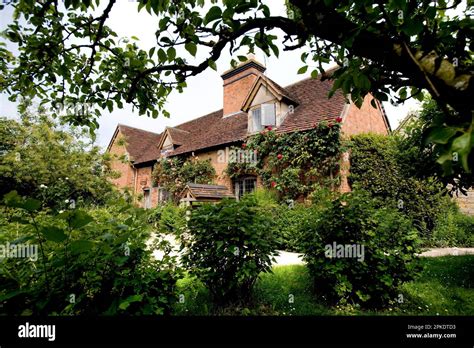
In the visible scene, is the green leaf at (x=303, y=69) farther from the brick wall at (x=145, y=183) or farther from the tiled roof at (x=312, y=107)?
the brick wall at (x=145, y=183)

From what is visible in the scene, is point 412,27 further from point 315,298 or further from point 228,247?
point 315,298

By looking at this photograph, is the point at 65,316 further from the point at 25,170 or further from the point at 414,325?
the point at 25,170

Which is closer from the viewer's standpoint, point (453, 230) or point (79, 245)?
point (79, 245)

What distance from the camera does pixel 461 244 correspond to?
9.50 metres

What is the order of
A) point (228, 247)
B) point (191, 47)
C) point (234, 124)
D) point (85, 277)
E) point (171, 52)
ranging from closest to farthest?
point (85, 277) < point (191, 47) < point (171, 52) < point (228, 247) < point (234, 124)

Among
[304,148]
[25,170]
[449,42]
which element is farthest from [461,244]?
[25,170]

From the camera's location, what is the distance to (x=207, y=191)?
1312cm

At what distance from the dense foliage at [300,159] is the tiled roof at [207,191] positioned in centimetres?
232

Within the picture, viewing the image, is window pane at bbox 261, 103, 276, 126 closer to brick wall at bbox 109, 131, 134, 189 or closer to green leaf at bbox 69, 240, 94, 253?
brick wall at bbox 109, 131, 134, 189

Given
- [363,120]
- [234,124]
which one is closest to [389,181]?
[363,120]

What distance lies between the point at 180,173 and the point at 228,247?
13.2 m

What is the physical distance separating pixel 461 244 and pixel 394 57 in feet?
38.9

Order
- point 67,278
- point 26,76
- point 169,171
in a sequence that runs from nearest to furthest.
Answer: point 67,278 → point 26,76 → point 169,171

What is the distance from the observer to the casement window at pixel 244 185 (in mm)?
13320
